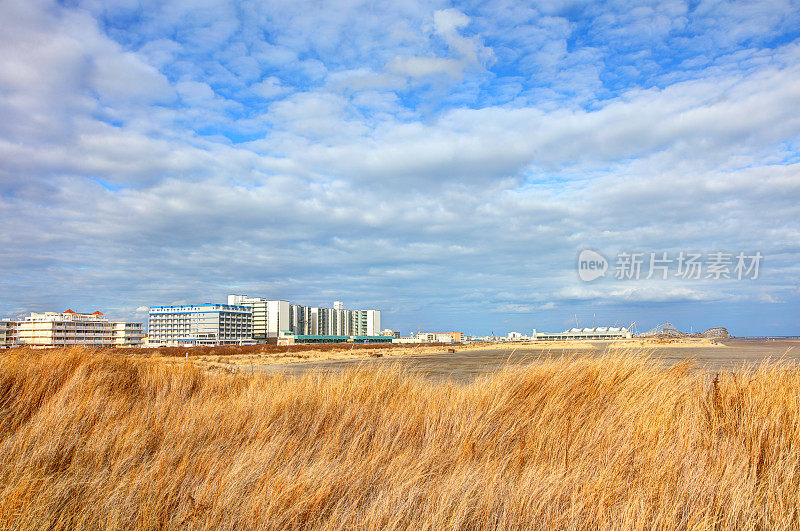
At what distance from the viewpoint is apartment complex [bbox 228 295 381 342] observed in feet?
503

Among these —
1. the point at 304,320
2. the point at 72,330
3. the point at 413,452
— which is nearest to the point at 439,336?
the point at 304,320

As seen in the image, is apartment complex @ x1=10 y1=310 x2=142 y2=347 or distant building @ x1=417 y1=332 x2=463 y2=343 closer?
apartment complex @ x1=10 y1=310 x2=142 y2=347

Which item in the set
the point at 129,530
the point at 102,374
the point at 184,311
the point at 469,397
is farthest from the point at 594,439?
the point at 184,311

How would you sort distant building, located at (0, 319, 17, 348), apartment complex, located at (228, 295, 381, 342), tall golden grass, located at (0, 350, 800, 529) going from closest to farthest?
tall golden grass, located at (0, 350, 800, 529)
distant building, located at (0, 319, 17, 348)
apartment complex, located at (228, 295, 381, 342)

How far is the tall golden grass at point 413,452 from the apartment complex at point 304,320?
473 feet

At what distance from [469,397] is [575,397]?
1.30m

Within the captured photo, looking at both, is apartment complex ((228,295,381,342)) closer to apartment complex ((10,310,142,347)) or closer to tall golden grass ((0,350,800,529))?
apartment complex ((10,310,142,347))

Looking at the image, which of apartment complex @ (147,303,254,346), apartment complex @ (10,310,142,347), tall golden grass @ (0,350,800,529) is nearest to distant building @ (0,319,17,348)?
apartment complex @ (10,310,142,347)

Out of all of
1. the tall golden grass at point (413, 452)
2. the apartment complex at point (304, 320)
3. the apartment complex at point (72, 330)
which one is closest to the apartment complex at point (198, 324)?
the apartment complex at point (304, 320)

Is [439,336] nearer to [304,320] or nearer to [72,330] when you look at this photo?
[304,320]

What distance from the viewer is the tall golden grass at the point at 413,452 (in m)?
3.34

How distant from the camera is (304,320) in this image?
6742 inches

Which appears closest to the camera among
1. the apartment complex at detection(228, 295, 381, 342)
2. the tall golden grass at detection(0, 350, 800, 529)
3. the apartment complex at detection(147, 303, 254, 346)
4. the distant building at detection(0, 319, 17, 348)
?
the tall golden grass at detection(0, 350, 800, 529)

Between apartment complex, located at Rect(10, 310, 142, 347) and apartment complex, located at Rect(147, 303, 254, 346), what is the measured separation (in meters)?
22.4
